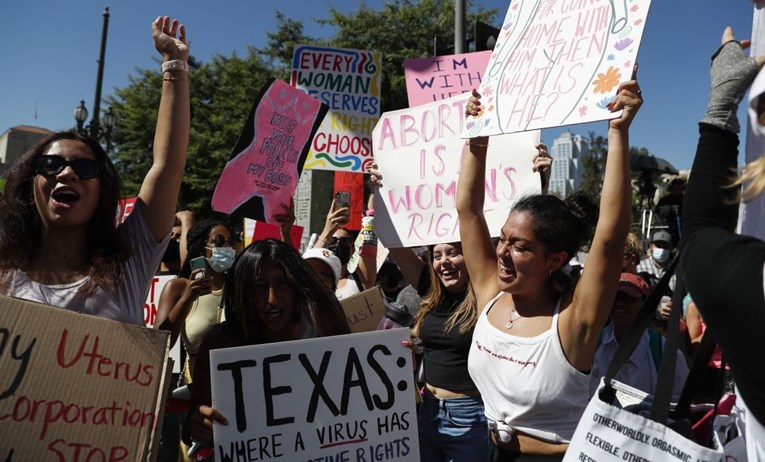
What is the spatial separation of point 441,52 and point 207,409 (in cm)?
686

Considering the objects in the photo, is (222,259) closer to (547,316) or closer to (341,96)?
(547,316)

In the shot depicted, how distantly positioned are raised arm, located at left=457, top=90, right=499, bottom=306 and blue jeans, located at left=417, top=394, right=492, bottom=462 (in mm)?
623

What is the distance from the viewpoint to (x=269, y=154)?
4234 mm

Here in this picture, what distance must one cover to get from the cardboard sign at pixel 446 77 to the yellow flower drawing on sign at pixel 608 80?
2822 mm

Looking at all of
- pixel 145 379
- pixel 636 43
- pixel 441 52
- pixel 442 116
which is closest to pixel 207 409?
pixel 145 379

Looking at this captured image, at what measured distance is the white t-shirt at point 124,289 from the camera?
1.97 m

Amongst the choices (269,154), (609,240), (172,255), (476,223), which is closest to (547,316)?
(609,240)

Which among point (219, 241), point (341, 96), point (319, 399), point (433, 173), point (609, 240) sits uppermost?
point (341, 96)

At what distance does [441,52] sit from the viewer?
26.4 ft

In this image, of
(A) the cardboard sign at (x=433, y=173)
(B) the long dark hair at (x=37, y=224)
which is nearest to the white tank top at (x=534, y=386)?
(A) the cardboard sign at (x=433, y=173)

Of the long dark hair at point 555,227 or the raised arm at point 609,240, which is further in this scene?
the long dark hair at point 555,227

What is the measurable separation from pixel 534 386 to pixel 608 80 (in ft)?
3.79

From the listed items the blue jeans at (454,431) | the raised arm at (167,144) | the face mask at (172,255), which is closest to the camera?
the raised arm at (167,144)

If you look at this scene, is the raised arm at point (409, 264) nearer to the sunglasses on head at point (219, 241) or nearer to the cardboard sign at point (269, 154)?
the cardboard sign at point (269, 154)
